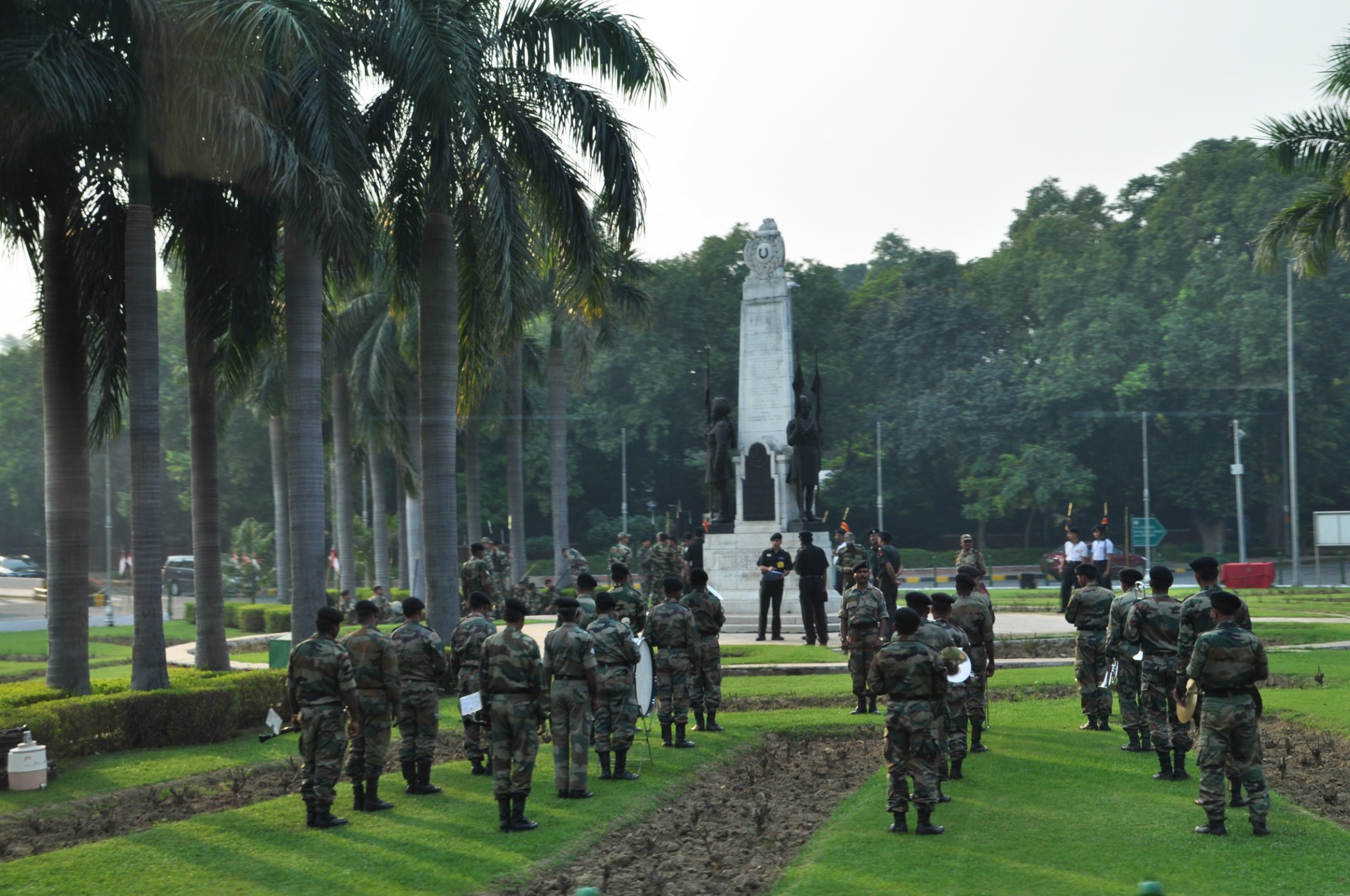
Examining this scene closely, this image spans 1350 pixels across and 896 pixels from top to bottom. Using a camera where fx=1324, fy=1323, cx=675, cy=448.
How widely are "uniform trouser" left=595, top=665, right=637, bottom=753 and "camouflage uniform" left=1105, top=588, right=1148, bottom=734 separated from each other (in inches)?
192

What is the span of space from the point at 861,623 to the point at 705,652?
200 centimetres

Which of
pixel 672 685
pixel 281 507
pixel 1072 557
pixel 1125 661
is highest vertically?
pixel 281 507

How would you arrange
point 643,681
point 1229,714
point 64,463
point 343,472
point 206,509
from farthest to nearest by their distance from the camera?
point 343,472
point 206,509
point 64,463
point 643,681
point 1229,714

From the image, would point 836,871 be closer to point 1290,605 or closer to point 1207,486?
point 1290,605

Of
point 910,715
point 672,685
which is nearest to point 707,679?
point 672,685

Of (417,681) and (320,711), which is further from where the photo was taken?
(417,681)

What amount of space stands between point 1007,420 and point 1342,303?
49.3 feet

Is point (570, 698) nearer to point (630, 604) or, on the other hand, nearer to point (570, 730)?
point (570, 730)

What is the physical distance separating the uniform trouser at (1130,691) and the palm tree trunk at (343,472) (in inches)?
1044

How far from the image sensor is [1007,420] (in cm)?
6169

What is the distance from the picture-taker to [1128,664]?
1348 cm

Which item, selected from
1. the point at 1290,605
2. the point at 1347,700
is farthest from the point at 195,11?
the point at 1290,605

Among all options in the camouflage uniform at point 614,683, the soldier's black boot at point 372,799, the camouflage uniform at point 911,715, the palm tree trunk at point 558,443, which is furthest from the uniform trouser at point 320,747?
the palm tree trunk at point 558,443

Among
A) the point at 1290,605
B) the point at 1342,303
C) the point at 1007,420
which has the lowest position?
the point at 1290,605
